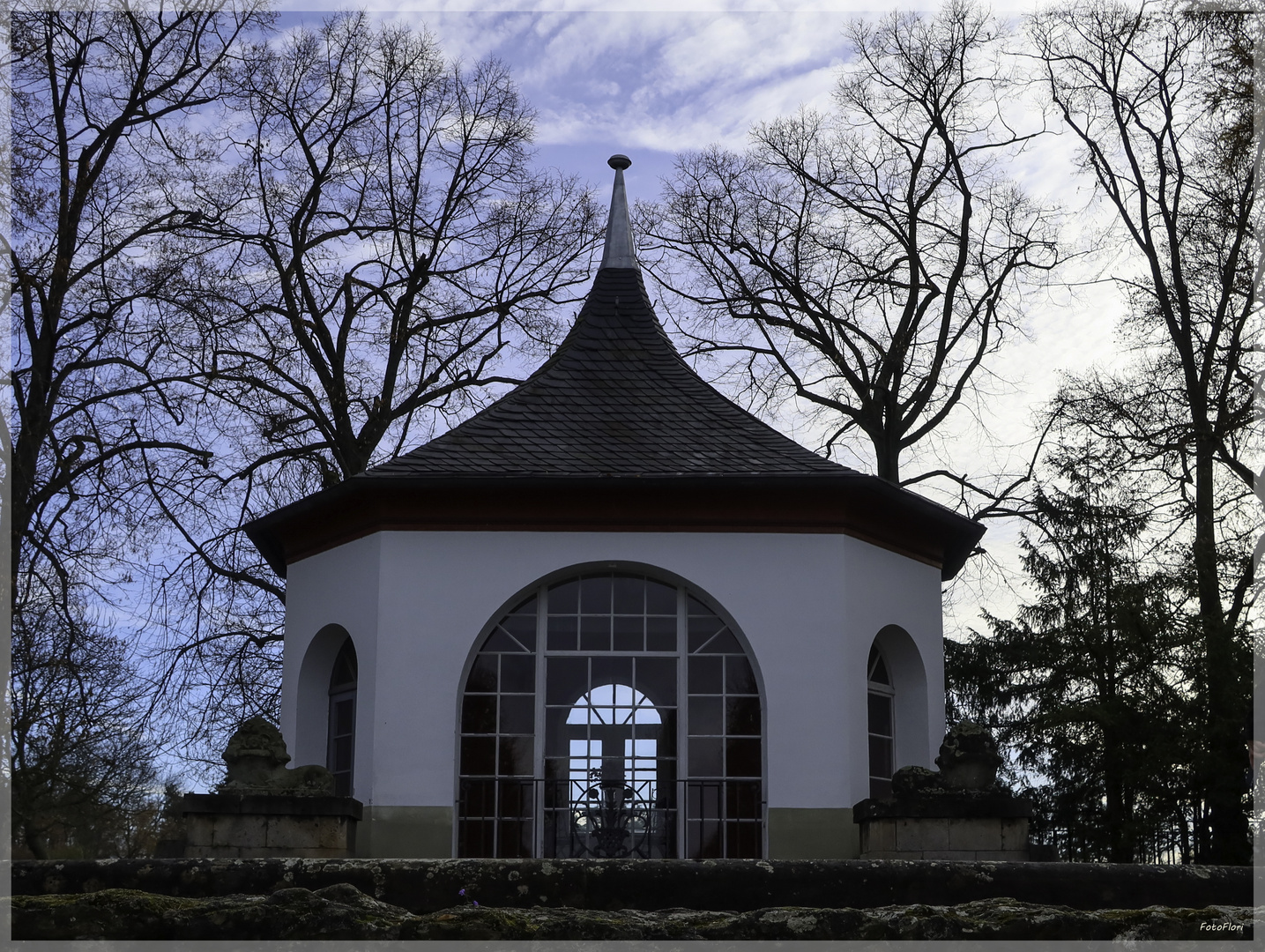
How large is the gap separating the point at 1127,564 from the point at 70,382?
11.5 m

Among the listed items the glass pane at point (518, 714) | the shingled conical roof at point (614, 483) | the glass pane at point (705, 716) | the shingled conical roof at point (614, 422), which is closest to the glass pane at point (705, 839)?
the glass pane at point (705, 716)

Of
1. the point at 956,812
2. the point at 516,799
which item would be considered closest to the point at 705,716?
the point at 516,799

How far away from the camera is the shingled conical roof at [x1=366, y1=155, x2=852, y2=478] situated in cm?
1210

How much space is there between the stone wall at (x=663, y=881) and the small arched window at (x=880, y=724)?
5.85m

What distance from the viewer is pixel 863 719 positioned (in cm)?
1180

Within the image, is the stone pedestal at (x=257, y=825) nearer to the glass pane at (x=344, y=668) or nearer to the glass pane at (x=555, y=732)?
the glass pane at (x=555, y=732)

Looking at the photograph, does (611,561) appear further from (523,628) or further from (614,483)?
(523,628)

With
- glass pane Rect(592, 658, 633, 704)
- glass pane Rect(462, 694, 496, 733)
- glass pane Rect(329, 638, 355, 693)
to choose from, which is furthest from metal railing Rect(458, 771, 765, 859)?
glass pane Rect(329, 638, 355, 693)

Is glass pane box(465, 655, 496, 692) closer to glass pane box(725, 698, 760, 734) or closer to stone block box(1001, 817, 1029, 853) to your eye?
glass pane box(725, 698, 760, 734)

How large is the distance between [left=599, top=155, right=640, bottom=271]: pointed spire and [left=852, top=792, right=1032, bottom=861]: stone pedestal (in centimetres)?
718

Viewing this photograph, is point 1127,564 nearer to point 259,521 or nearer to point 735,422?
point 735,422

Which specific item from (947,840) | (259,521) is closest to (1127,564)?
(947,840)

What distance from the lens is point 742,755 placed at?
1163cm

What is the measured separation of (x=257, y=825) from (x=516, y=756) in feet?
7.65
